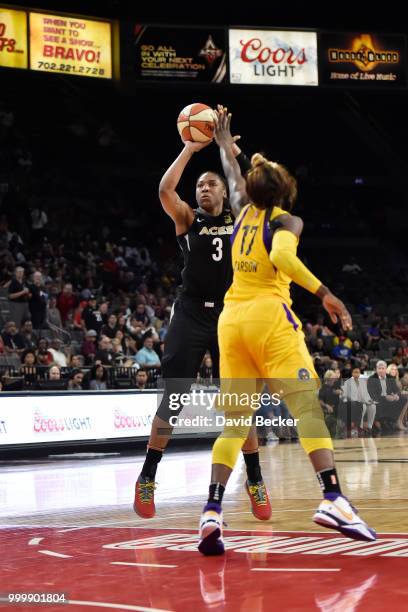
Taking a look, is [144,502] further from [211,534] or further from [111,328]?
[111,328]

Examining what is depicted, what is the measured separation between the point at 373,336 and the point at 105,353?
31.4 feet

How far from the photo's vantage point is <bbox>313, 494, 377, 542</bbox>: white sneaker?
4566mm

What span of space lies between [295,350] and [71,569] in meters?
1.58

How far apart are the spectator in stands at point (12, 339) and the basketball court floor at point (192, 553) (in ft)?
21.3

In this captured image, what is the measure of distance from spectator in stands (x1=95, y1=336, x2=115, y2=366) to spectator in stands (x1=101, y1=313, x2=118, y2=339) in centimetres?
70

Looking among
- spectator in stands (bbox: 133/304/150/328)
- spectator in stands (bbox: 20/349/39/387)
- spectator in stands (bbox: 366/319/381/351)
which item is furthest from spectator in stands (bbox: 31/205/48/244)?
spectator in stands (bbox: 366/319/381/351)

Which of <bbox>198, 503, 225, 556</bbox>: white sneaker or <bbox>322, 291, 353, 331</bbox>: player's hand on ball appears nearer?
<bbox>322, 291, 353, 331</bbox>: player's hand on ball

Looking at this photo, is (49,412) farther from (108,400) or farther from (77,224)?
(77,224)

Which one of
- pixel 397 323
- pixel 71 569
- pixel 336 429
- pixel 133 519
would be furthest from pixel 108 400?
pixel 397 323

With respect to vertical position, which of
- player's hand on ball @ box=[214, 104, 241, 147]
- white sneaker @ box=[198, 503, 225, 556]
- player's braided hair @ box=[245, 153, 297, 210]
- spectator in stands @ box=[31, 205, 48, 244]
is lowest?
white sneaker @ box=[198, 503, 225, 556]

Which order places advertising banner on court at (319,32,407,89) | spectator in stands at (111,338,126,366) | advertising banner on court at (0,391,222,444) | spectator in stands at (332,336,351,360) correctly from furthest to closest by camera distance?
advertising banner on court at (319,32,407,89) → spectator in stands at (332,336,351,360) → spectator in stands at (111,338,126,366) → advertising banner on court at (0,391,222,444)

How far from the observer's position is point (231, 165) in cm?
552

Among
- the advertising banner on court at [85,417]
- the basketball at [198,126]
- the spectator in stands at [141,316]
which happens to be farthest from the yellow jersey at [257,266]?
the spectator in stands at [141,316]

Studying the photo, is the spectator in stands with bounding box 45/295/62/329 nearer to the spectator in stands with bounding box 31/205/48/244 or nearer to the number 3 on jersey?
the spectator in stands with bounding box 31/205/48/244
